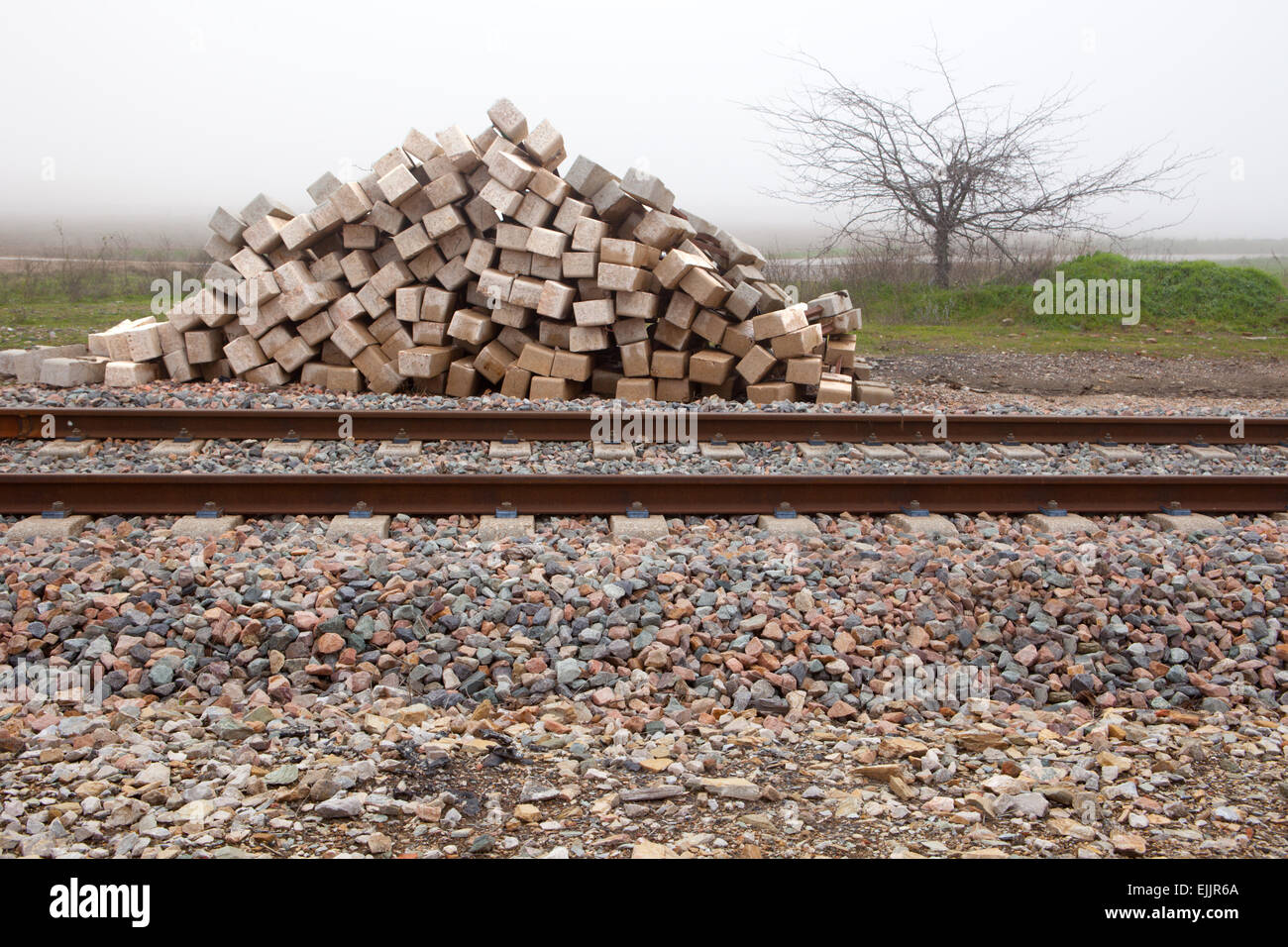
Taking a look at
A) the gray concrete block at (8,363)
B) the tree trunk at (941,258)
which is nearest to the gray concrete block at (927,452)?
the gray concrete block at (8,363)

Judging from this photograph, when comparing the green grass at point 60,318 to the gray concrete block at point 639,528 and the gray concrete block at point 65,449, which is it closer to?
the gray concrete block at point 65,449

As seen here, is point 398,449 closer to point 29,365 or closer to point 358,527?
point 358,527

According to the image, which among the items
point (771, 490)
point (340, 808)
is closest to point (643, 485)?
point (771, 490)

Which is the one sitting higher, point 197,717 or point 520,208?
point 520,208

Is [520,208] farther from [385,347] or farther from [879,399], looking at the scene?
[879,399]

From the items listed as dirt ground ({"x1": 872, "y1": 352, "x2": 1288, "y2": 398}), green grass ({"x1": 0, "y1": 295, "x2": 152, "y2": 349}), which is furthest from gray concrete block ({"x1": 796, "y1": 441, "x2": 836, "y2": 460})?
green grass ({"x1": 0, "y1": 295, "x2": 152, "y2": 349})

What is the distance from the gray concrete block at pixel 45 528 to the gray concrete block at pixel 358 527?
155cm

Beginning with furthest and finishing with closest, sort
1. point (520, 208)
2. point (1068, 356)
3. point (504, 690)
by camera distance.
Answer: point (1068, 356), point (520, 208), point (504, 690)

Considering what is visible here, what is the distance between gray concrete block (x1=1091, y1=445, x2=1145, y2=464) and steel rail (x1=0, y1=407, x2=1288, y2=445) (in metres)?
0.16

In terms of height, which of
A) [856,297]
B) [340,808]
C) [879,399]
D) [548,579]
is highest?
[856,297]

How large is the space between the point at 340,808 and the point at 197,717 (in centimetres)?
115

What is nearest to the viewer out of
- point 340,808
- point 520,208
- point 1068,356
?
point 340,808

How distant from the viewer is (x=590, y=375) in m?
10.5

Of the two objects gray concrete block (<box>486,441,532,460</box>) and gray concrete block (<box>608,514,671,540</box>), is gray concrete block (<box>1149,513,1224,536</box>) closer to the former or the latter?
gray concrete block (<box>608,514,671,540</box>)
